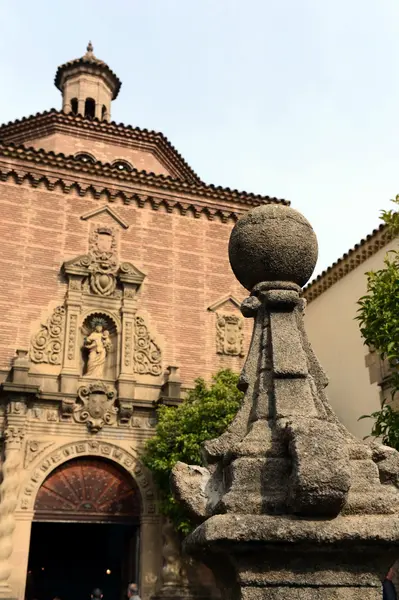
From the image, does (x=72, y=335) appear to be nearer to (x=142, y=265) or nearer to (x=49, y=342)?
(x=49, y=342)

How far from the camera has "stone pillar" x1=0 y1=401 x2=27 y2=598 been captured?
45.3ft

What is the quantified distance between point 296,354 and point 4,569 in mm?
11660

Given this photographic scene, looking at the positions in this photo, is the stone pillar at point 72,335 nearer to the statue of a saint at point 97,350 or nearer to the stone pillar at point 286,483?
the statue of a saint at point 97,350

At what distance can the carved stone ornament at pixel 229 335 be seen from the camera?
18.0 metres

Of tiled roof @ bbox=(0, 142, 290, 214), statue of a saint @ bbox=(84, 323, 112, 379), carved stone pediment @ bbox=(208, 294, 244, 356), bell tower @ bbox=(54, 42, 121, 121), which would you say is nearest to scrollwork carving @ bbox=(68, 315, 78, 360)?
statue of a saint @ bbox=(84, 323, 112, 379)

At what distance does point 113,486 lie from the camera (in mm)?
15898

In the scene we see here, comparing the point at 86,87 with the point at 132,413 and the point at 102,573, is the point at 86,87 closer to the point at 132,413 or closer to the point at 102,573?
the point at 132,413

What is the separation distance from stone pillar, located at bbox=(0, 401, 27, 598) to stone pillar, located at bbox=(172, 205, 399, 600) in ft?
36.3

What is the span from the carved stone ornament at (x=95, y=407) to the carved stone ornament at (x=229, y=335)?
11.5ft

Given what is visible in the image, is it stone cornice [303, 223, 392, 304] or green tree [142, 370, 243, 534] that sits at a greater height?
stone cornice [303, 223, 392, 304]

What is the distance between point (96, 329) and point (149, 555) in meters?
5.86

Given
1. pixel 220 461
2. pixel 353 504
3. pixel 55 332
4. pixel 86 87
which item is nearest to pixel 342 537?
pixel 353 504

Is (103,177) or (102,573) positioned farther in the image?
(102,573)

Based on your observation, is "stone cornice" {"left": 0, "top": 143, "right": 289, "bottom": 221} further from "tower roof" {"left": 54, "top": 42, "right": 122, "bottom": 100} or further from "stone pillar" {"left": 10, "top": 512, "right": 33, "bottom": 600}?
"stone pillar" {"left": 10, "top": 512, "right": 33, "bottom": 600}
